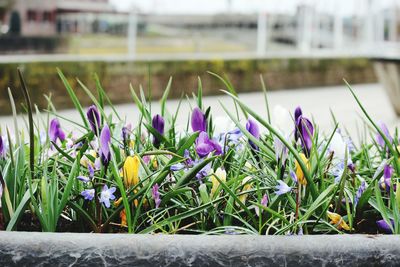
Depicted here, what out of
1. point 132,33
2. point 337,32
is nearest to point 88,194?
point 132,33

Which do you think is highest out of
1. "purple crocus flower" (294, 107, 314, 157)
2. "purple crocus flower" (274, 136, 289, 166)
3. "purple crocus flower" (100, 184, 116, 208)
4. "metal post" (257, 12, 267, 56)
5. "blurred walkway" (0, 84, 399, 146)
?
"metal post" (257, 12, 267, 56)

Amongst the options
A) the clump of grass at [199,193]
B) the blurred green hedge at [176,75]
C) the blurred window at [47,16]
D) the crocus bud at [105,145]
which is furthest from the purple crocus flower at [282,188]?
the blurred window at [47,16]

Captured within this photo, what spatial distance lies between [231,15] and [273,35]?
1.57m

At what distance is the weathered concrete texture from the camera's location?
113cm

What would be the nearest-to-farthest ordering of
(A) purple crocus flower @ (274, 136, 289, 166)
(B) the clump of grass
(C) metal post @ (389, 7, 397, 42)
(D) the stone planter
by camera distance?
1. (B) the clump of grass
2. (A) purple crocus flower @ (274, 136, 289, 166)
3. (D) the stone planter
4. (C) metal post @ (389, 7, 397, 42)

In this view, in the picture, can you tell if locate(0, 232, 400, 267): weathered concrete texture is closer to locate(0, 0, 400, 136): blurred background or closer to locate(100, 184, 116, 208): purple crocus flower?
locate(100, 184, 116, 208): purple crocus flower

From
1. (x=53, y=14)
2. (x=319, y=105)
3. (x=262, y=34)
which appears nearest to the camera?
(x=319, y=105)

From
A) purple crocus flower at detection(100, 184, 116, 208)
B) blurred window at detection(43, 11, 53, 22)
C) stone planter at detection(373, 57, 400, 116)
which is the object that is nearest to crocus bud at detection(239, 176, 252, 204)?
purple crocus flower at detection(100, 184, 116, 208)

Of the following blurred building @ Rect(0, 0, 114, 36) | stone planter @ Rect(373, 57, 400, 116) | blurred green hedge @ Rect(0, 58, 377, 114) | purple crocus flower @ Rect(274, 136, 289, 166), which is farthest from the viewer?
blurred building @ Rect(0, 0, 114, 36)

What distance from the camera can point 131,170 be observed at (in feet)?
4.71

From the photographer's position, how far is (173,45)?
13914mm

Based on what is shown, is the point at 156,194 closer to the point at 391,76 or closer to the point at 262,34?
the point at 391,76

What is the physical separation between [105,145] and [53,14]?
14403 mm

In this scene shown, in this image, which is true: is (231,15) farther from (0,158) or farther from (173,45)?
(0,158)
